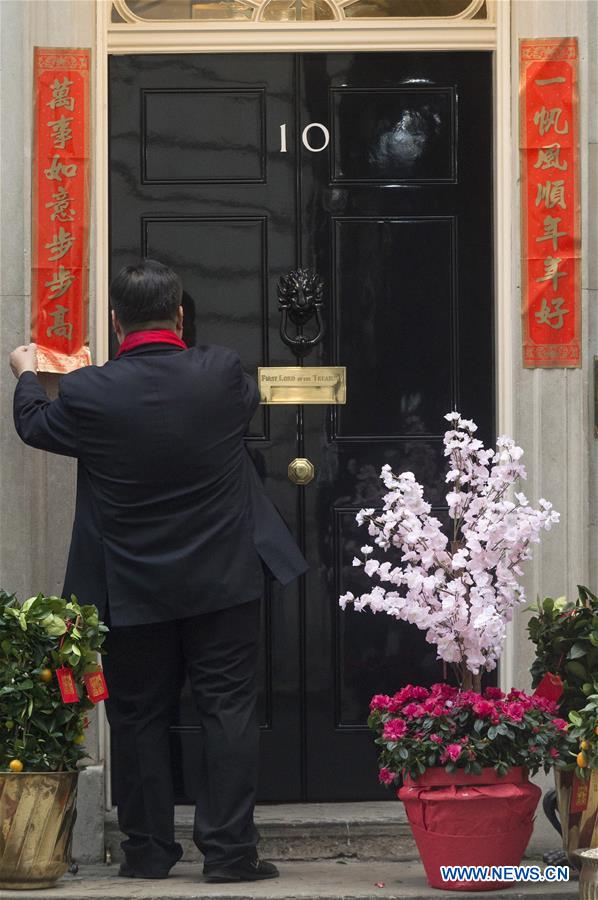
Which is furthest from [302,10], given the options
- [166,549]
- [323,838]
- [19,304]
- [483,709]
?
[323,838]

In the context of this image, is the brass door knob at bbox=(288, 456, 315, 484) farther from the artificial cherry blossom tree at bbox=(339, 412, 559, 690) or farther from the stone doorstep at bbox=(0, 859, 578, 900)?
the stone doorstep at bbox=(0, 859, 578, 900)

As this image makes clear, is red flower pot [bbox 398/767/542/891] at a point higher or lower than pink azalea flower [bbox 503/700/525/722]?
lower

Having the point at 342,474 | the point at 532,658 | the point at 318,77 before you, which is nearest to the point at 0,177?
the point at 318,77

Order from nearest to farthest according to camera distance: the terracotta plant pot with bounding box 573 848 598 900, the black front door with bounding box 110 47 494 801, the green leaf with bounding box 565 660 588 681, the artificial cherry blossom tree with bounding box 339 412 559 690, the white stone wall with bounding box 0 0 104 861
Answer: the terracotta plant pot with bounding box 573 848 598 900 → the artificial cherry blossom tree with bounding box 339 412 559 690 → the green leaf with bounding box 565 660 588 681 → the white stone wall with bounding box 0 0 104 861 → the black front door with bounding box 110 47 494 801

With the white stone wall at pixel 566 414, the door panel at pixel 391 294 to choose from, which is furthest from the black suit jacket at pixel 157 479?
the white stone wall at pixel 566 414

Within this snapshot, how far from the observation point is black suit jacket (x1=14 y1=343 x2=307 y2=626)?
4930 mm

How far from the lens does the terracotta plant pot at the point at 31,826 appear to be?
15.5 ft

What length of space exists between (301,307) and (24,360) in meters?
1.19

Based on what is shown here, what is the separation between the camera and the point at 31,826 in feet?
15.5

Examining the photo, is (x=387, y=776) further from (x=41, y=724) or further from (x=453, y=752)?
(x=41, y=724)

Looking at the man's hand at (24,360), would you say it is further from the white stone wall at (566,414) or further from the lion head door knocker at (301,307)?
the white stone wall at (566,414)

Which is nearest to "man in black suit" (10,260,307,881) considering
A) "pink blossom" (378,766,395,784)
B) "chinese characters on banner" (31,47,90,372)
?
"pink blossom" (378,766,395,784)

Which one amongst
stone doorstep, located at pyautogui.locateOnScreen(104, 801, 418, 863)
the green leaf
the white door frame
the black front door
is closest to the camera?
the green leaf

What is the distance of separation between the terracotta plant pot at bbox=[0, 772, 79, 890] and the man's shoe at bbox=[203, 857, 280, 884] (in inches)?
20.0
